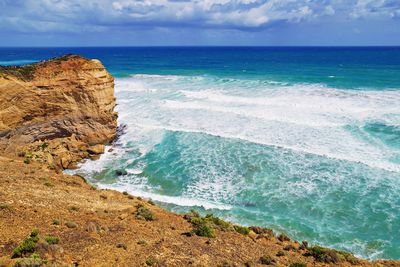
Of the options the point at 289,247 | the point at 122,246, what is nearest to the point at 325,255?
the point at 289,247

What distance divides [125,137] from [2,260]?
22442 millimetres

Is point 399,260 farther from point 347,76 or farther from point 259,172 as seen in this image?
point 347,76

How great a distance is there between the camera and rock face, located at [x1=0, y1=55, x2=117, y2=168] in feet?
79.7

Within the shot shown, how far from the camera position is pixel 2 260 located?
10.2m

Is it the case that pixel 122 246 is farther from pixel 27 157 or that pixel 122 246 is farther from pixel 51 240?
pixel 27 157

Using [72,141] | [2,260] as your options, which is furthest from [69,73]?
[2,260]

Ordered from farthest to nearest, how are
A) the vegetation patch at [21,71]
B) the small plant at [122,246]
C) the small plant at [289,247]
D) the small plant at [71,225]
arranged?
the vegetation patch at [21,71] < the small plant at [289,247] < the small plant at [71,225] < the small plant at [122,246]

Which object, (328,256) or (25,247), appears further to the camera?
(328,256)

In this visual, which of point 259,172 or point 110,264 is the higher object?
point 110,264

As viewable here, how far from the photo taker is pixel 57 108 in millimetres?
26781

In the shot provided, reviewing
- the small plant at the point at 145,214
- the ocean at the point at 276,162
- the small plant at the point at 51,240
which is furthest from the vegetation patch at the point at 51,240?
the ocean at the point at 276,162

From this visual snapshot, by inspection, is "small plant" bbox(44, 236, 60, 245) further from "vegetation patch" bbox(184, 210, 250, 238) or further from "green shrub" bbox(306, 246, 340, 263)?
"green shrub" bbox(306, 246, 340, 263)

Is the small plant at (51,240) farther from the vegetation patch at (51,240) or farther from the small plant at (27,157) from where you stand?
the small plant at (27,157)

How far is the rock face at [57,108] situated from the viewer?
24.3 meters
